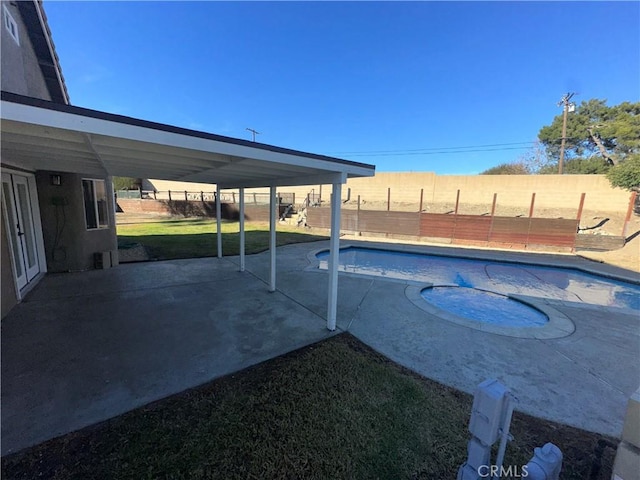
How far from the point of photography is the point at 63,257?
688cm

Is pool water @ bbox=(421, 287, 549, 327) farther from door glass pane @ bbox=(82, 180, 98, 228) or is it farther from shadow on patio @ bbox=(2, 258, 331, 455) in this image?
door glass pane @ bbox=(82, 180, 98, 228)

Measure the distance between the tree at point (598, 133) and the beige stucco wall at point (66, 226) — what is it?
33000 millimetres

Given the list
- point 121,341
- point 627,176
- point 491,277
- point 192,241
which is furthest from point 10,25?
point 627,176

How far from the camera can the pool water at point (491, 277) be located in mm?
6977

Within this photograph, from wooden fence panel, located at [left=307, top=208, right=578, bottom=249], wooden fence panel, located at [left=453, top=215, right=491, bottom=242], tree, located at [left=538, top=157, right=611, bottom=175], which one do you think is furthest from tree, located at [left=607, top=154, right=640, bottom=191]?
wooden fence panel, located at [left=453, top=215, right=491, bottom=242]

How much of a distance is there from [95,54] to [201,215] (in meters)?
13.7

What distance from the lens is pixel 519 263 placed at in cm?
1048

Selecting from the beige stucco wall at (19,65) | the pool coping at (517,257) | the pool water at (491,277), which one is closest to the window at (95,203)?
the beige stucco wall at (19,65)

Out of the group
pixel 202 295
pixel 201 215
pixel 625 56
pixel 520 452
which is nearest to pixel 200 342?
pixel 202 295

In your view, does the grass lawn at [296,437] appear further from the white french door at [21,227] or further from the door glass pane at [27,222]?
the door glass pane at [27,222]

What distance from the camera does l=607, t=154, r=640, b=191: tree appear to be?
14805mm

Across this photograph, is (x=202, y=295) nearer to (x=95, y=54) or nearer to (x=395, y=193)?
(x=95, y=54)

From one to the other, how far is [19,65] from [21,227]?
144 inches

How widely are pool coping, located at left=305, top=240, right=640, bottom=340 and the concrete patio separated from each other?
21 centimetres
